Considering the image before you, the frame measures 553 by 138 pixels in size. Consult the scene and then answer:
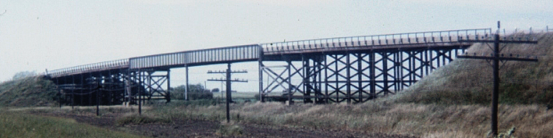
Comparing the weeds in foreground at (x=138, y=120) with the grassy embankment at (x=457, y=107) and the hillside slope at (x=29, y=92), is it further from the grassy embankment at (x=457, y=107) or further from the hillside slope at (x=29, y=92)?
the hillside slope at (x=29, y=92)

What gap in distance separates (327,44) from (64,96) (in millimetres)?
42285

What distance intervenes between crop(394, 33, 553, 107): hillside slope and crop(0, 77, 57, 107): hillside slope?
49907mm

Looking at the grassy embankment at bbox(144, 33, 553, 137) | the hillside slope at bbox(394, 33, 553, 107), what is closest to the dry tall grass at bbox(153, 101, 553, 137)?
the grassy embankment at bbox(144, 33, 553, 137)

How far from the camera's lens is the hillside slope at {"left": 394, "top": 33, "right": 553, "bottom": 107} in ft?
101

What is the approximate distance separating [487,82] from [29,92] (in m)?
58.6

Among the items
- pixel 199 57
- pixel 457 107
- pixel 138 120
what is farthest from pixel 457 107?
pixel 199 57

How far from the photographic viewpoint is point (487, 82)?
33.4 meters

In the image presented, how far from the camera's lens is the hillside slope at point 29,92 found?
73375 mm

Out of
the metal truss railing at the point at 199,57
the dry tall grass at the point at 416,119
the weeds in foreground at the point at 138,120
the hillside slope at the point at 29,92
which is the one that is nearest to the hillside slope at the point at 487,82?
the dry tall grass at the point at 416,119

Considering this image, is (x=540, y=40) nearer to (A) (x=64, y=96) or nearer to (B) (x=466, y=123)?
(B) (x=466, y=123)

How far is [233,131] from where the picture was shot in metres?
26.8

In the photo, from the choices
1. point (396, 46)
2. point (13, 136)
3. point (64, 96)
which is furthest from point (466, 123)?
point (64, 96)

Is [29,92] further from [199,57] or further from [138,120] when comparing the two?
[138,120]

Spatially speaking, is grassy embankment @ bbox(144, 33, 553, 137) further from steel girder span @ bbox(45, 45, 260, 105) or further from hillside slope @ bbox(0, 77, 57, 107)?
hillside slope @ bbox(0, 77, 57, 107)
